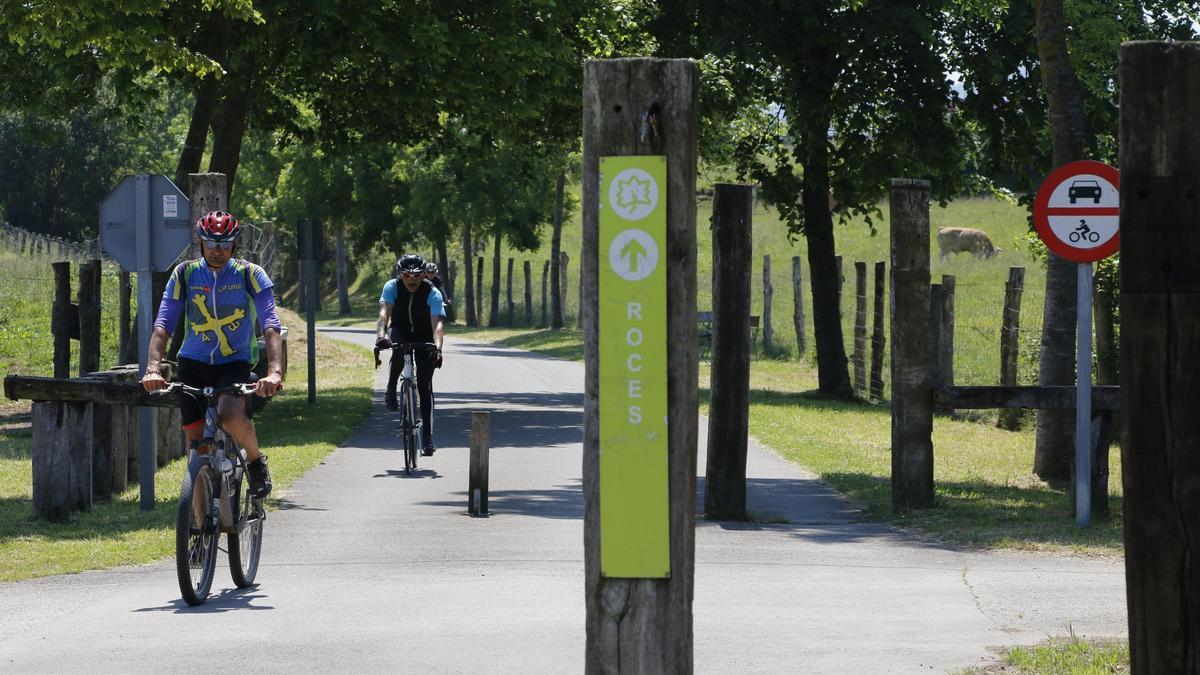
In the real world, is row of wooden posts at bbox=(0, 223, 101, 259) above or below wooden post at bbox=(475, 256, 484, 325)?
above

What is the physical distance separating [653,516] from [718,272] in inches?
310

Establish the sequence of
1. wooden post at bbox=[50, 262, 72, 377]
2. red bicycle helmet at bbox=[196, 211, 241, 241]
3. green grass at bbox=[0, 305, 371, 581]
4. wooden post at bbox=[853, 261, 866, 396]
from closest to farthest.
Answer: red bicycle helmet at bbox=[196, 211, 241, 241]
green grass at bbox=[0, 305, 371, 581]
wooden post at bbox=[50, 262, 72, 377]
wooden post at bbox=[853, 261, 866, 396]

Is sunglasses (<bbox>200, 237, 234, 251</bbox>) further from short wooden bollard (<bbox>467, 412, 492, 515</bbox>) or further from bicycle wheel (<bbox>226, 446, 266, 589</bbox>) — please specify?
short wooden bollard (<bbox>467, 412, 492, 515</bbox>)

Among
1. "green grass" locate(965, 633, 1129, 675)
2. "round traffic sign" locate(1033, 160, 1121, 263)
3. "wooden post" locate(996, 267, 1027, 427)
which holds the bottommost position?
"green grass" locate(965, 633, 1129, 675)

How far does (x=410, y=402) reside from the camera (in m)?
16.2

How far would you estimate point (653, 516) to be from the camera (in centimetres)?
471

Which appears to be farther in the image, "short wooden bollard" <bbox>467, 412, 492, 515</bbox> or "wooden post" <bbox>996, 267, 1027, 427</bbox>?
"wooden post" <bbox>996, 267, 1027, 427</bbox>

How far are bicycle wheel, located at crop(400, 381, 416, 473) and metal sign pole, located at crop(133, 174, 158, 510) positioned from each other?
9.97 ft

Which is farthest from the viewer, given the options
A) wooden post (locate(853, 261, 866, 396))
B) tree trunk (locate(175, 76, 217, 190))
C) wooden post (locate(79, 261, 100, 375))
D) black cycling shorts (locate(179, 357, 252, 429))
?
wooden post (locate(853, 261, 866, 396))

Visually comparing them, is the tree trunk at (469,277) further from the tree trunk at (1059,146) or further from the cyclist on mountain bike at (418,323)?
the tree trunk at (1059,146)

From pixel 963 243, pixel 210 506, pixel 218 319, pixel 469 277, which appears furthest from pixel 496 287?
pixel 210 506

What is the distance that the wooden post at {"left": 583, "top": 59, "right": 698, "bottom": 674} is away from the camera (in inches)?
185

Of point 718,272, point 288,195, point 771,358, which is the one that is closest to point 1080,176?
point 718,272

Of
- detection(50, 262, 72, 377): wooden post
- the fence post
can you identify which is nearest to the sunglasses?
detection(50, 262, 72, 377): wooden post
